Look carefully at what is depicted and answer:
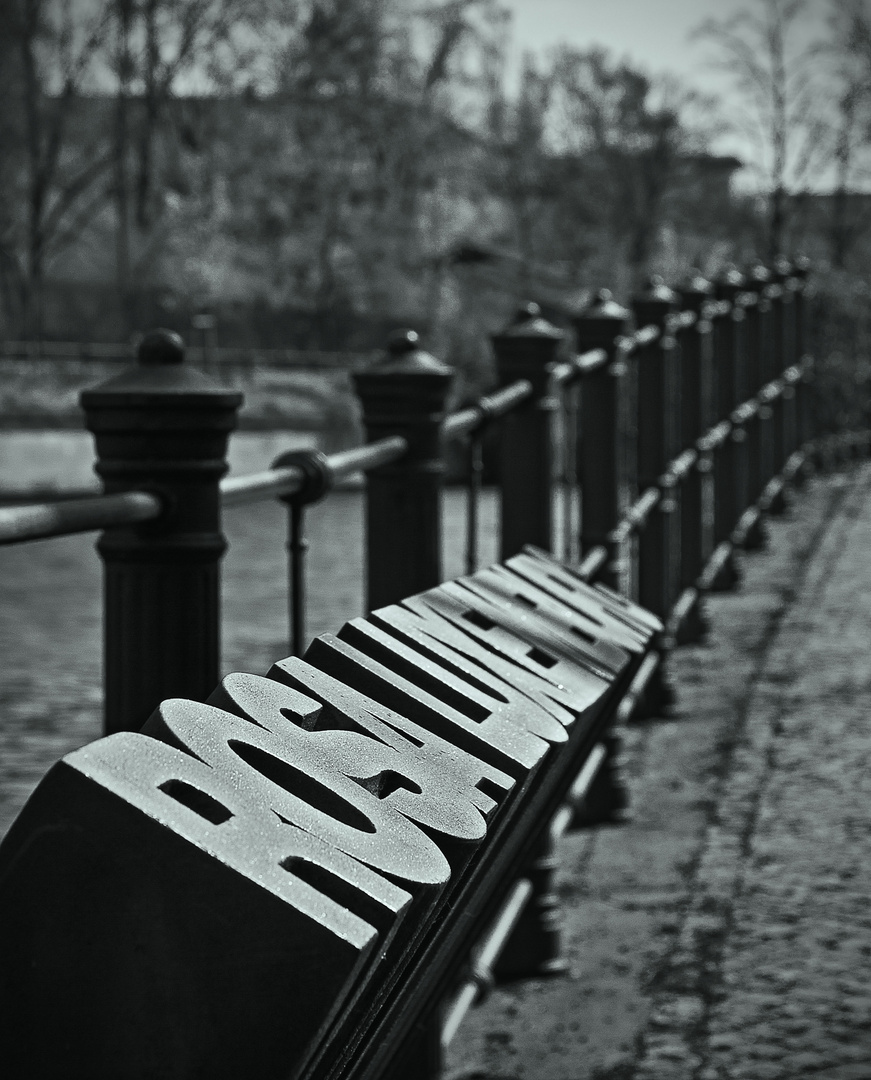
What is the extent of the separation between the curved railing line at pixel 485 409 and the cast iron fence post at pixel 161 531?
105 centimetres

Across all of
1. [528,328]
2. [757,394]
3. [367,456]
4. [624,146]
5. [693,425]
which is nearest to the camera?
[367,456]

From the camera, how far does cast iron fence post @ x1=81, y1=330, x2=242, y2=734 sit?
2.05m

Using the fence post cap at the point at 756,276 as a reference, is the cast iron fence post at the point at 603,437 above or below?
below

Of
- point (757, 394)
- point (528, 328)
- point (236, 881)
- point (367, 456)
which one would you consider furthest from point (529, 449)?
point (757, 394)

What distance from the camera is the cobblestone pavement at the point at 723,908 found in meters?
3.43

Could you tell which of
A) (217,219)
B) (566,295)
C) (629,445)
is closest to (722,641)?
(629,445)

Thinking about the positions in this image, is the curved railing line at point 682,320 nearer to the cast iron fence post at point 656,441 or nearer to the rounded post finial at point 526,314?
the cast iron fence post at point 656,441

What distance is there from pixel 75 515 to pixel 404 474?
52.3 inches

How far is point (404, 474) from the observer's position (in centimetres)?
304

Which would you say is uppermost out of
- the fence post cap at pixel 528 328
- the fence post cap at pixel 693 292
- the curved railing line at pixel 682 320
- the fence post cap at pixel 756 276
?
the fence post cap at pixel 756 276

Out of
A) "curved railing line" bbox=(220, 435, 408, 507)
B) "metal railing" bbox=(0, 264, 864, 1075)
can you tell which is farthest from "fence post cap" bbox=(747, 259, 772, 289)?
"curved railing line" bbox=(220, 435, 408, 507)

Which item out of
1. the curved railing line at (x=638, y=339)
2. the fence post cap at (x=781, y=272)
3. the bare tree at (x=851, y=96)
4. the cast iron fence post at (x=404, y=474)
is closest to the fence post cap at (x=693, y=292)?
the curved railing line at (x=638, y=339)

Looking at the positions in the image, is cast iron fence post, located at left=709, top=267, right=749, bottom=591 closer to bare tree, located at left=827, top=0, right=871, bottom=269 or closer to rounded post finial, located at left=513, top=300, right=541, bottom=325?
rounded post finial, located at left=513, top=300, right=541, bottom=325

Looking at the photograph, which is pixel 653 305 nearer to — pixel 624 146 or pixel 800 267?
pixel 800 267
